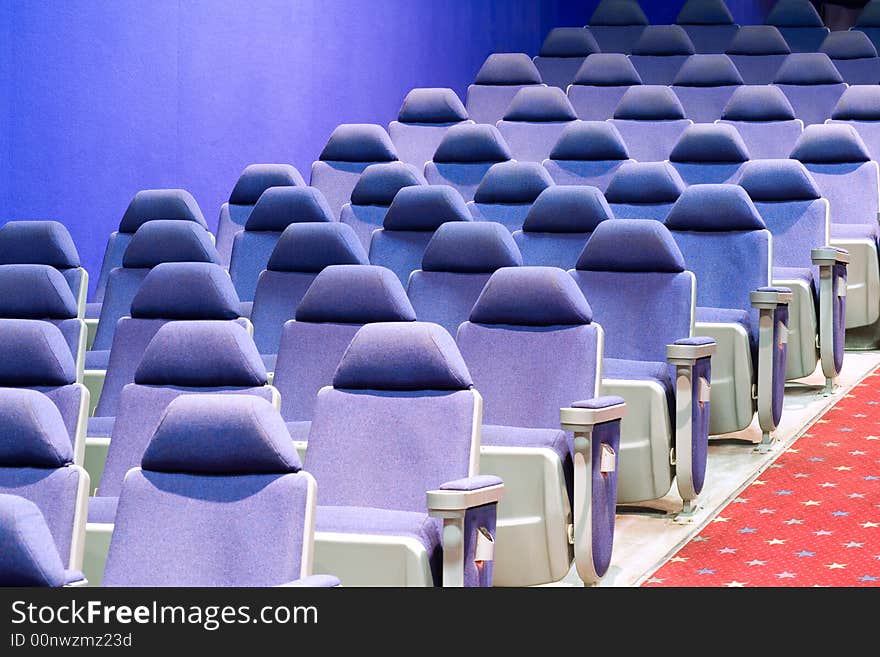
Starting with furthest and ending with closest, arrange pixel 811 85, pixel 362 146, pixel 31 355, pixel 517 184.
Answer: pixel 811 85, pixel 362 146, pixel 517 184, pixel 31 355

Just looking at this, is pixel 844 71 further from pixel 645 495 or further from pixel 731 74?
pixel 645 495

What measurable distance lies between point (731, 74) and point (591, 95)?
25.8 inches

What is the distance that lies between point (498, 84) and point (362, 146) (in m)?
1.50

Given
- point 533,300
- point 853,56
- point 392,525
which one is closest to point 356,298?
point 533,300

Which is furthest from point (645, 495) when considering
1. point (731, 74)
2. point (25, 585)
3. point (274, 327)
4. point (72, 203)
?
point (731, 74)

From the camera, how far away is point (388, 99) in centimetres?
696

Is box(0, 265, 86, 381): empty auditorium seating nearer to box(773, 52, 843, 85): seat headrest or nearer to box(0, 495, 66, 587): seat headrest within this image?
box(0, 495, 66, 587): seat headrest

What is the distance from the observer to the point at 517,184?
485 cm

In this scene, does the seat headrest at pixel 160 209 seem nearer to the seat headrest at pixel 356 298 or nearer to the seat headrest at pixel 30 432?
the seat headrest at pixel 356 298

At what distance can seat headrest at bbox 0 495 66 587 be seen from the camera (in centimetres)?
179

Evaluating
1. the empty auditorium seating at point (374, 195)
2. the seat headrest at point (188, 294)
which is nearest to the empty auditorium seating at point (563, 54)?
the empty auditorium seating at point (374, 195)

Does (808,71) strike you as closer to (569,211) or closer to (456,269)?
(569,211)
